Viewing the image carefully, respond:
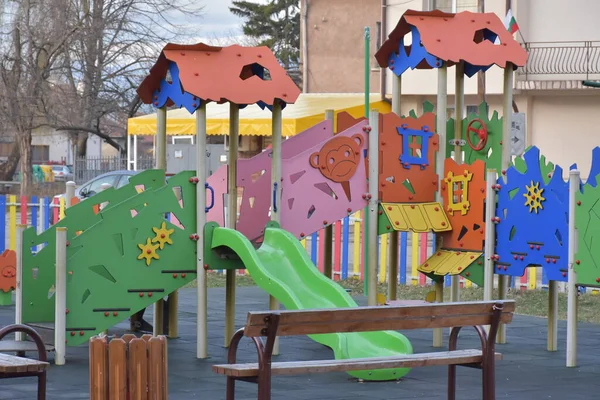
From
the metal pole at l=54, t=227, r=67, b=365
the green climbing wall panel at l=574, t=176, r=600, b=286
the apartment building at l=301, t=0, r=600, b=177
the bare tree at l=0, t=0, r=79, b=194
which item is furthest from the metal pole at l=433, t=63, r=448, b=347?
the bare tree at l=0, t=0, r=79, b=194

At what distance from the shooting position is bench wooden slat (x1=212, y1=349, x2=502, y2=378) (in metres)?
6.60

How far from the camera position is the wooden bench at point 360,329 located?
6.47m

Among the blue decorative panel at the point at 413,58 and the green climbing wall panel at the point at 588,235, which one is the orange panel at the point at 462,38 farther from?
the green climbing wall panel at the point at 588,235

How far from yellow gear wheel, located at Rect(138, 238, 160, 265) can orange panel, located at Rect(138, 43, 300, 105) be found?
1404 millimetres

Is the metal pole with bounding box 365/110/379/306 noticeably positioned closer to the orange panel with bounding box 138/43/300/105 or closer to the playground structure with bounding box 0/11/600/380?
the playground structure with bounding box 0/11/600/380

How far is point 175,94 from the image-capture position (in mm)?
10852

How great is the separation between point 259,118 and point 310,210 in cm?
1865

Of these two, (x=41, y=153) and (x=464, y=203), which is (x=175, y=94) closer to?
(x=464, y=203)

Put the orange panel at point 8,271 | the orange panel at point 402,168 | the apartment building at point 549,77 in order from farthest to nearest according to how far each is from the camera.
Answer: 1. the apartment building at point 549,77
2. the orange panel at point 8,271
3. the orange panel at point 402,168

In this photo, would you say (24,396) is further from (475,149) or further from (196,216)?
(475,149)

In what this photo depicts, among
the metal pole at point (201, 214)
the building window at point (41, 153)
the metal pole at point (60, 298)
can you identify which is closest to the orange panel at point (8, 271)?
the metal pole at point (201, 214)

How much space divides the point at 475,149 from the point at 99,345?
22.8 feet

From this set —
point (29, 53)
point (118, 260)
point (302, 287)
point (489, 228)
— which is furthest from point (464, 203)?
point (29, 53)

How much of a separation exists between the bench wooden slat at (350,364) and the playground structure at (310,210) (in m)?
1.81
